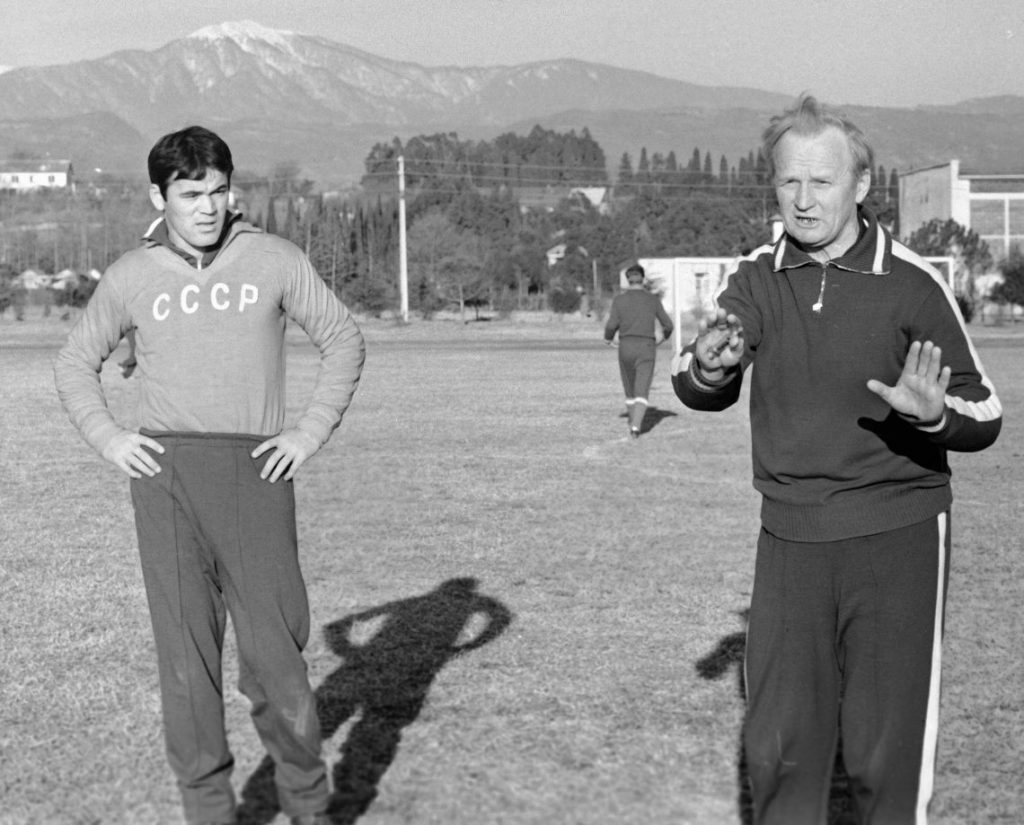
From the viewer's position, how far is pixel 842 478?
4.08 meters

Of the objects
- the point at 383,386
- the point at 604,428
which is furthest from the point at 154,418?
the point at 383,386

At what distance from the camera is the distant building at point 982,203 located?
383ft

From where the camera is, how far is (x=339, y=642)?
7.80m

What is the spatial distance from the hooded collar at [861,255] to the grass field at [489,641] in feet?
6.61

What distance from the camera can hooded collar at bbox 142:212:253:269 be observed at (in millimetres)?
→ 4719

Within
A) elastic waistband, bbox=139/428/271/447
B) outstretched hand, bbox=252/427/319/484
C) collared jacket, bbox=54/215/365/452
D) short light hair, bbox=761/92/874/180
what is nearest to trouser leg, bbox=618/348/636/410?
collared jacket, bbox=54/215/365/452

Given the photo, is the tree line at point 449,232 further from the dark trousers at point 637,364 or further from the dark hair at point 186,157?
the dark hair at point 186,157

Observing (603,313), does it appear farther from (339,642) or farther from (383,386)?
(339,642)

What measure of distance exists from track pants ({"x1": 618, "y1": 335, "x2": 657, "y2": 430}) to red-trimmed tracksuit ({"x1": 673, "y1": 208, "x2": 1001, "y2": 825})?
1425 cm

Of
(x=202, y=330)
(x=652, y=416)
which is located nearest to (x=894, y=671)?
(x=202, y=330)

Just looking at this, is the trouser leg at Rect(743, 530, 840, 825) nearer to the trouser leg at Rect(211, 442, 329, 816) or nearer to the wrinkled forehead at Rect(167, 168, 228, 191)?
the trouser leg at Rect(211, 442, 329, 816)

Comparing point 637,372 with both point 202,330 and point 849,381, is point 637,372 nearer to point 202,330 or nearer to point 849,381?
point 202,330

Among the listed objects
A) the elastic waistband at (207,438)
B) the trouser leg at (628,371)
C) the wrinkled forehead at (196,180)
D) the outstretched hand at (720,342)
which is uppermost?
the wrinkled forehead at (196,180)

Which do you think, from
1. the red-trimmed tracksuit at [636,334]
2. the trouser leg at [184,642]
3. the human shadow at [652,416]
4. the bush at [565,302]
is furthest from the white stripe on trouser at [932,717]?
the bush at [565,302]
